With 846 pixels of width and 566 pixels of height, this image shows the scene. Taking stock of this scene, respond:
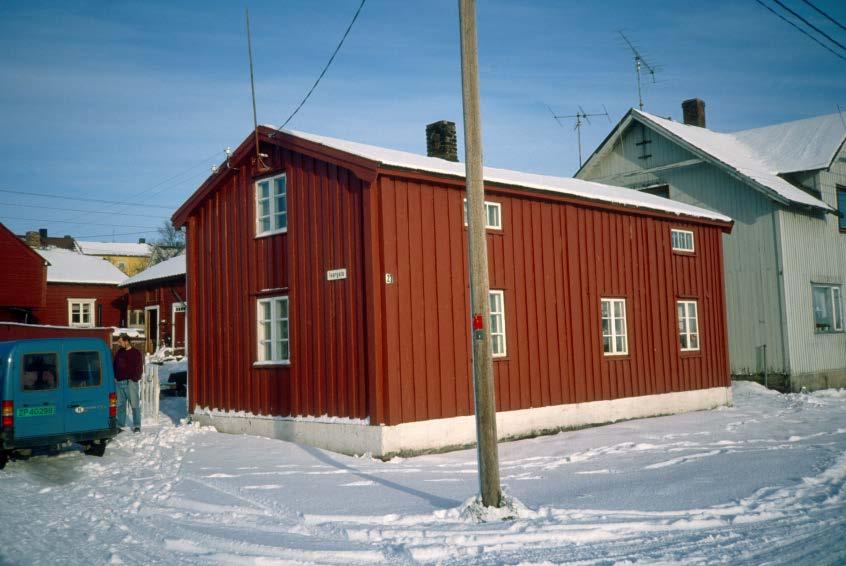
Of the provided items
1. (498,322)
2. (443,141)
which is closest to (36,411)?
(498,322)

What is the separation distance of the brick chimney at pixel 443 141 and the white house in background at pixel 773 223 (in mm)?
9299

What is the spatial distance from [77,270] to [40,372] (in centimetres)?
3758

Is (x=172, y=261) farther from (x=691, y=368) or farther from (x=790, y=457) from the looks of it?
(x=790, y=457)

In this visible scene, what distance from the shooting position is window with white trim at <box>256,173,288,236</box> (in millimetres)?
14820

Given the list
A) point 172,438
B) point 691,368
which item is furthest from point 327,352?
point 691,368

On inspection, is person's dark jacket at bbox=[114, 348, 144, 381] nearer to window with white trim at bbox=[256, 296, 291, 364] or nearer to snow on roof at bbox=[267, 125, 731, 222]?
window with white trim at bbox=[256, 296, 291, 364]

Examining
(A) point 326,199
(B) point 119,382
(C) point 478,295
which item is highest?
(A) point 326,199

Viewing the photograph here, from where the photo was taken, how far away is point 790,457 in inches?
432

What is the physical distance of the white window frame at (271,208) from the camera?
48.1ft

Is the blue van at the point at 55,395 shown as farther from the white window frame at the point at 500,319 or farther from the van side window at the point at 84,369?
the white window frame at the point at 500,319

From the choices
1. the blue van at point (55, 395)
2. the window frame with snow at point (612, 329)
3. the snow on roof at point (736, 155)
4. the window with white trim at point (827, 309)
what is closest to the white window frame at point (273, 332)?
the blue van at point (55, 395)

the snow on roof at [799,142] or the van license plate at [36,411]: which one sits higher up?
the snow on roof at [799,142]

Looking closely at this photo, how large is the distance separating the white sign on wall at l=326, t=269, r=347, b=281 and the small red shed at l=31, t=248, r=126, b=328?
35.3 m

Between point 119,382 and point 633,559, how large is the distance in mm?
12388
